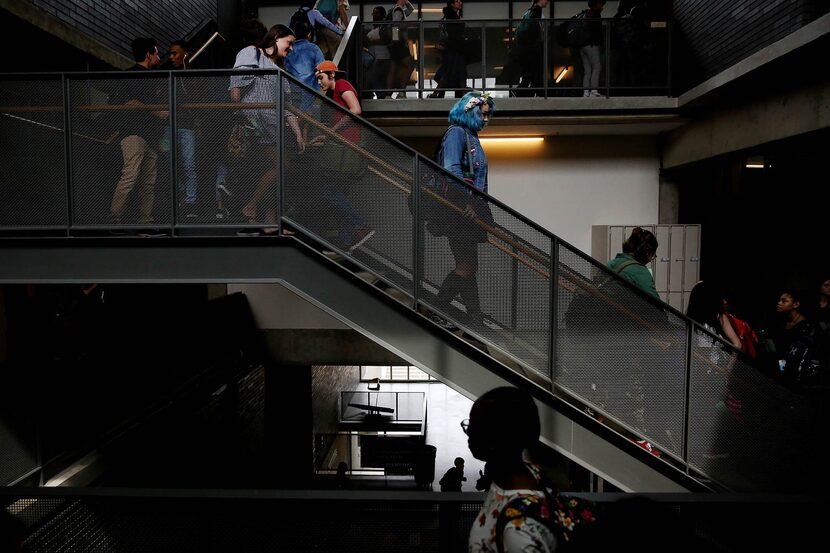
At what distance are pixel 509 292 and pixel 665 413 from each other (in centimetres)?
143

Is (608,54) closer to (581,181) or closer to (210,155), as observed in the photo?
(581,181)

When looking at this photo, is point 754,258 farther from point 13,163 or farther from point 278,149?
point 13,163

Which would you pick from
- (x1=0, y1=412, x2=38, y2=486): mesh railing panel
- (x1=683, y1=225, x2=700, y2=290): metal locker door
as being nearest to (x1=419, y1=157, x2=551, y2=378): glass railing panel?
(x1=0, y1=412, x2=38, y2=486): mesh railing panel

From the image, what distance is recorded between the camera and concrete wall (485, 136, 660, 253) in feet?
33.3

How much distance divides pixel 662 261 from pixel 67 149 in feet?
Answer: 28.1

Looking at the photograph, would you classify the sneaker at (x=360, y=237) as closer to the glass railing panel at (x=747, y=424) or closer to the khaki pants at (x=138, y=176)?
the khaki pants at (x=138, y=176)

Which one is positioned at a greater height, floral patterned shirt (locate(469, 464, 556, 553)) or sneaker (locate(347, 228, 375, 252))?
sneaker (locate(347, 228, 375, 252))

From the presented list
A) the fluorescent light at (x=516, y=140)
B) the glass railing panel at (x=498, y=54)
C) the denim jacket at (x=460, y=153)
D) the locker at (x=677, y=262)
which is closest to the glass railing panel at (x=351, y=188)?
the denim jacket at (x=460, y=153)

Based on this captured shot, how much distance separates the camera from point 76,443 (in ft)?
17.1

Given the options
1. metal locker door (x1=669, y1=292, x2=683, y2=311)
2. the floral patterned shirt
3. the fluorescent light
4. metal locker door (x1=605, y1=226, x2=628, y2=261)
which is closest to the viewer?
the floral patterned shirt

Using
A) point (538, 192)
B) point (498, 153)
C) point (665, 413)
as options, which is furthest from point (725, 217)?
point (665, 413)

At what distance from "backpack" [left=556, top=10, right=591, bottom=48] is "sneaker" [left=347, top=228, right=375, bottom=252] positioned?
648 centimetres

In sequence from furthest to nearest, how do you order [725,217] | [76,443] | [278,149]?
1. [725,217]
2. [76,443]
3. [278,149]

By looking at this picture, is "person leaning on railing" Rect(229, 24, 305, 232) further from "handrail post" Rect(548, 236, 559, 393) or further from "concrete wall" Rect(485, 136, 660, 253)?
"concrete wall" Rect(485, 136, 660, 253)
